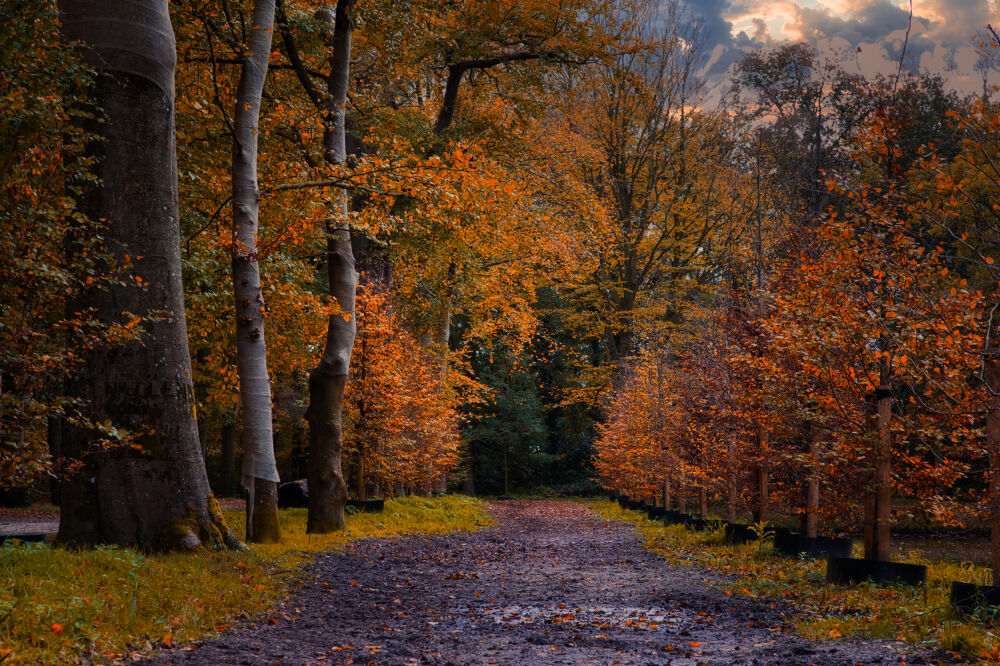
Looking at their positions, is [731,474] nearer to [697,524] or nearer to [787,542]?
[697,524]

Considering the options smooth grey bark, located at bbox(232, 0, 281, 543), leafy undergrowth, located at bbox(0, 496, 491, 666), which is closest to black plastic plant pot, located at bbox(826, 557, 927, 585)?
leafy undergrowth, located at bbox(0, 496, 491, 666)

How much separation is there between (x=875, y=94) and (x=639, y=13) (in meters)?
20.7

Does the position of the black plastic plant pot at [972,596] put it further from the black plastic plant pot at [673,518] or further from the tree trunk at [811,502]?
the black plastic plant pot at [673,518]

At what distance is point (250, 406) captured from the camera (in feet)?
29.6

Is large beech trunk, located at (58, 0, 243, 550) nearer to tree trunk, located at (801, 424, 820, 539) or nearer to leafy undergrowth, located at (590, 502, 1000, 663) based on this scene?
leafy undergrowth, located at (590, 502, 1000, 663)

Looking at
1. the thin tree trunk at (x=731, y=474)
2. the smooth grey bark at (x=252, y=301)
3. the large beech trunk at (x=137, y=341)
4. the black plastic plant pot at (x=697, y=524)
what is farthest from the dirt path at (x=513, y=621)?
the black plastic plant pot at (x=697, y=524)

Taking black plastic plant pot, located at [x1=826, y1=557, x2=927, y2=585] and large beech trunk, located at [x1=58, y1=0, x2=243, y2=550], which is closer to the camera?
large beech trunk, located at [x1=58, y1=0, x2=243, y2=550]

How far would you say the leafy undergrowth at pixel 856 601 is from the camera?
464cm

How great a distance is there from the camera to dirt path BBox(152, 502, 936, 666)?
14.6 feet

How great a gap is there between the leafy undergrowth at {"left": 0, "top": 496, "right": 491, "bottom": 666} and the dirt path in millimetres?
253

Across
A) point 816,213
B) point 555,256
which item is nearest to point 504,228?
point 555,256

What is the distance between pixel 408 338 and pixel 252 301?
29.1ft

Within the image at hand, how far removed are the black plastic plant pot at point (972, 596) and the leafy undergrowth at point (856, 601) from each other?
12 centimetres

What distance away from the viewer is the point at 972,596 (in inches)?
207
